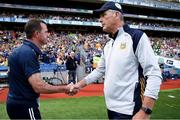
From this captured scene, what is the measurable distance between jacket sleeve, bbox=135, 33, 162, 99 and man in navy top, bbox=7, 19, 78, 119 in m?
1.11

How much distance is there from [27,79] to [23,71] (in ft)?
0.32

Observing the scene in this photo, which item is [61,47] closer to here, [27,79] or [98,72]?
[98,72]

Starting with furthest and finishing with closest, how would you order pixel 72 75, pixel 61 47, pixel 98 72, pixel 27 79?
pixel 61 47 < pixel 72 75 < pixel 98 72 < pixel 27 79

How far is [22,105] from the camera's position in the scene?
4.39 metres

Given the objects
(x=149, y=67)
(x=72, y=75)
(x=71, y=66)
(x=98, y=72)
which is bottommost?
(x=72, y=75)

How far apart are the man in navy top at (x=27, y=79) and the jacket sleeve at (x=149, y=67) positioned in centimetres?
111

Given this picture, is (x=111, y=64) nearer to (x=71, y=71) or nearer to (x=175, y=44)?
(x=71, y=71)

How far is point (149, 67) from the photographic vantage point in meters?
3.85

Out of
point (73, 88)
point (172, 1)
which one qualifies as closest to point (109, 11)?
point (73, 88)

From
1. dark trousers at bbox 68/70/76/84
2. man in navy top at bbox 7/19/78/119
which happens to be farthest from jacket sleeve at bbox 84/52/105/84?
dark trousers at bbox 68/70/76/84

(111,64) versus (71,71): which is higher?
(111,64)

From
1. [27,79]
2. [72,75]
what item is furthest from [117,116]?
[72,75]

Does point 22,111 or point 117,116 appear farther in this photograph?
point 22,111

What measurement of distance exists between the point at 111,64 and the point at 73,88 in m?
0.89
